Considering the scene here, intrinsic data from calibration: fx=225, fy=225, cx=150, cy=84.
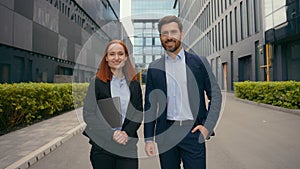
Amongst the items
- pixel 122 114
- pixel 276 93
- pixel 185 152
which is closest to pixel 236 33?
pixel 276 93

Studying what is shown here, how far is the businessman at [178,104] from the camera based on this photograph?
72.7 inches

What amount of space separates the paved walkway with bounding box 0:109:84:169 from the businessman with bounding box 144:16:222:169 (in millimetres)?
798

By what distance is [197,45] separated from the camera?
2.30 m

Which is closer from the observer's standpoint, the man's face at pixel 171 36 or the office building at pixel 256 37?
the man's face at pixel 171 36

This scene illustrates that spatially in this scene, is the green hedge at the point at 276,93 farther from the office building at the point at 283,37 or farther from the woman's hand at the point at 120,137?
the woman's hand at the point at 120,137

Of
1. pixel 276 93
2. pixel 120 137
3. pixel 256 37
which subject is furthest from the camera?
pixel 256 37

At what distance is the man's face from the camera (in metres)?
1.83

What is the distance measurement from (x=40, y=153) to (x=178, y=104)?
353 cm

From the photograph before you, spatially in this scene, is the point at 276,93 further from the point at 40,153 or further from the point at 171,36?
the point at 171,36

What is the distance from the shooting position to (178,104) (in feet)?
6.24

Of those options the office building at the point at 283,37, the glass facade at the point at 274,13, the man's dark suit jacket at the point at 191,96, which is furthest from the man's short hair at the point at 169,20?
the glass facade at the point at 274,13

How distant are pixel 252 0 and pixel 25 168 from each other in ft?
73.9

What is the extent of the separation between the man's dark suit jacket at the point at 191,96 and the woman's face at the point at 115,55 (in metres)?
0.28

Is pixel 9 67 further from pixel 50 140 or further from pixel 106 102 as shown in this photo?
pixel 106 102
